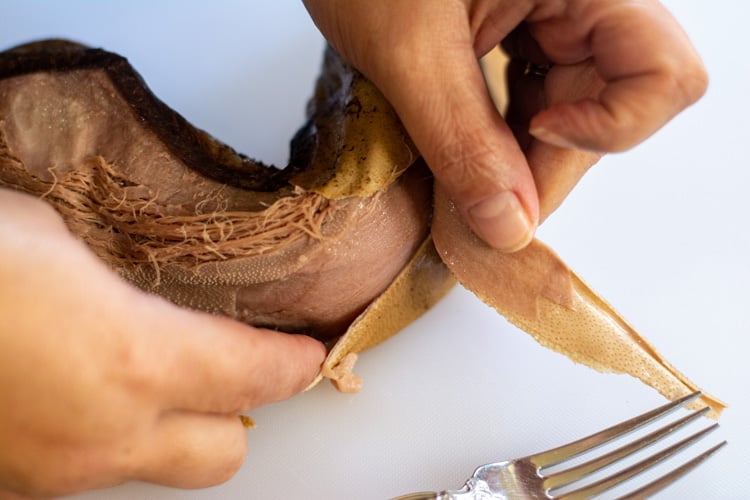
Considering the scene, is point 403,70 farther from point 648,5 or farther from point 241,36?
point 241,36

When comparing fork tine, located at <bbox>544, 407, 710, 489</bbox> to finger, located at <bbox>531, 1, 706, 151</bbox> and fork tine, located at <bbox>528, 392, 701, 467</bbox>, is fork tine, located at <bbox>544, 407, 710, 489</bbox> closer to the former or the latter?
fork tine, located at <bbox>528, 392, 701, 467</bbox>

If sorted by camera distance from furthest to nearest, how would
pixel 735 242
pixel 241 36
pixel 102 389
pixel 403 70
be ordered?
pixel 241 36 → pixel 735 242 → pixel 403 70 → pixel 102 389

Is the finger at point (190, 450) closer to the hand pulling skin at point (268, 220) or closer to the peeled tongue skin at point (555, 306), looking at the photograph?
the hand pulling skin at point (268, 220)

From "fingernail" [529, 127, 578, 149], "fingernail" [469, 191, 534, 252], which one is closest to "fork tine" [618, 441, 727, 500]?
"fingernail" [469, 191, 534, 252]

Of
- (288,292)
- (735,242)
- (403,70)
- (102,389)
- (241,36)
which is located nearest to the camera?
(102,389)

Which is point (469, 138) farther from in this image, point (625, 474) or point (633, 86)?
point (625, 474)

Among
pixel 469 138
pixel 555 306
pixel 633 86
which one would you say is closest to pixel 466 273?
pixel 555 306

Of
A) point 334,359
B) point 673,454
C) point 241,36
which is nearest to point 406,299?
point 334,359
